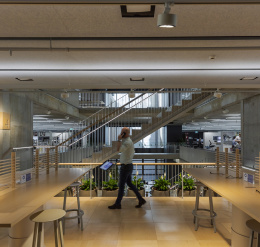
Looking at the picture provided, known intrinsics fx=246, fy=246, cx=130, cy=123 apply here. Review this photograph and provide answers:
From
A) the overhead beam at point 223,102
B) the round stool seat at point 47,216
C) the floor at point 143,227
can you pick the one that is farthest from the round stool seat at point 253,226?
the overhead beam at point 223,102

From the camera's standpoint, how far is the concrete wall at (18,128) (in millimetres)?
7277

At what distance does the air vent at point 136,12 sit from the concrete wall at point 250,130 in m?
6.91

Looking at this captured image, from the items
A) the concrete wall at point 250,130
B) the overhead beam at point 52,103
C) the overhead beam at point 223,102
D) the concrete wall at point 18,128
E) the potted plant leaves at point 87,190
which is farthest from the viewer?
the overhead beam at point 52,103

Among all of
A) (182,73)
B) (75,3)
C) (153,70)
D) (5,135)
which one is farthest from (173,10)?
(5,135)

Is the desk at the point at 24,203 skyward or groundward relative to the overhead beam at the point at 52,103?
groundward

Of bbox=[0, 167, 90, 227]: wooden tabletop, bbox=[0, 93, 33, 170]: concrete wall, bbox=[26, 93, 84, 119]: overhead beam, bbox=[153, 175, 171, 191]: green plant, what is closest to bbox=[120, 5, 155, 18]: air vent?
bbox=[0, 167, 90, 227]: wooden tabletop

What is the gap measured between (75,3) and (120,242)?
305cm

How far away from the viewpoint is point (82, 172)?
4141 mm

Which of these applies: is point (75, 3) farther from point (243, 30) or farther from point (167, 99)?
point (167, 99)

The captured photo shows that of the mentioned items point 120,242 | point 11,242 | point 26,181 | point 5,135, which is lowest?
point 120,242

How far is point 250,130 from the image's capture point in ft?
28.1

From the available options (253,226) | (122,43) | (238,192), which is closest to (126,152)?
(122,43)

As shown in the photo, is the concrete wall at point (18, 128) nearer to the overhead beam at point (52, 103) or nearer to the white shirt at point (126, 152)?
the overhead beam at point (52, 103)

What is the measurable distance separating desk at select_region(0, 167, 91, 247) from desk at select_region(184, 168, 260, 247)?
6.21 feet
